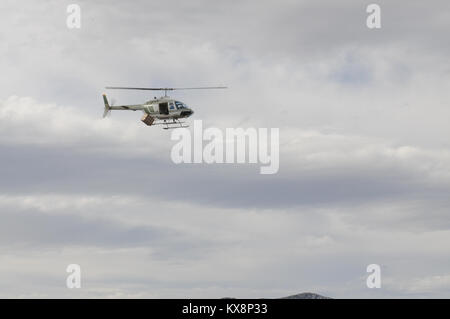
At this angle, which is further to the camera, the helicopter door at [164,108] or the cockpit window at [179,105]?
Result: the cockpit window at [179,105]

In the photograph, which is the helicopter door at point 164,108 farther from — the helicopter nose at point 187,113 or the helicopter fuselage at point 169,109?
the helicopter nose at point 187,113

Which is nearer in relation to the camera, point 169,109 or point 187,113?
point 169,109

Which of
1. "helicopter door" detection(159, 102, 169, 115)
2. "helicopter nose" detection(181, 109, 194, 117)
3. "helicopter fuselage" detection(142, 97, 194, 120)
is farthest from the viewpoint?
"helicopter nose" detection(181, 109, 194, 117)

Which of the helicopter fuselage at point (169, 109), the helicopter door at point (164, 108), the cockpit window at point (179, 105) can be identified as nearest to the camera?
the helicopter fuselage at point (169, 109)

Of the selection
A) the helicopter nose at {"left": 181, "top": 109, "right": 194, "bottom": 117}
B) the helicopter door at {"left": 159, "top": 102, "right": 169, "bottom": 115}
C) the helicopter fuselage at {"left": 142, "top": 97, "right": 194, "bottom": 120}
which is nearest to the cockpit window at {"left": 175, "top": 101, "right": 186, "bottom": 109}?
the helicopter fuselage at {"left": 142, "top": 97, "right": 194, "bottom": 120}

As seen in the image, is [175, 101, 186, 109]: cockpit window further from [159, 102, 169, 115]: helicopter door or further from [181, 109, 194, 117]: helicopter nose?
[159, 102, 169, 115]: helicopter door

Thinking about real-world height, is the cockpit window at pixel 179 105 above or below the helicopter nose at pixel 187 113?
above

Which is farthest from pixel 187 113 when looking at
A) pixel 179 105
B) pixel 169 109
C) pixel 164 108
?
pixel 164 108

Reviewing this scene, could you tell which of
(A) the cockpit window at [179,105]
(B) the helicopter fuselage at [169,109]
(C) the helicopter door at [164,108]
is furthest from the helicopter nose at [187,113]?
(C) the helicopter door at [164,108]

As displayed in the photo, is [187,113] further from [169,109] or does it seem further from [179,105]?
[169,109]

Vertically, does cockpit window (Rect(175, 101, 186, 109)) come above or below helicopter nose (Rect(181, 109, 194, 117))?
above
